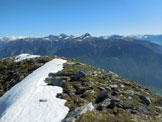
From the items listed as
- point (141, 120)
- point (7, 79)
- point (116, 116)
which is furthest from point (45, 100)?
point (7, 79)

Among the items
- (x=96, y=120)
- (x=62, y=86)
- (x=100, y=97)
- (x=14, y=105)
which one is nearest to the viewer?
(x=96, y=120)

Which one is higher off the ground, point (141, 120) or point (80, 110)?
point (80, 110)

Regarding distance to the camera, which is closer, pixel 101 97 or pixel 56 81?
pixel 101 97

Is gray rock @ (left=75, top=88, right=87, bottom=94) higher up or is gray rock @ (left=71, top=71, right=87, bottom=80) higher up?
gray rock @ (left=71, top=71, right=87, bottom=80)

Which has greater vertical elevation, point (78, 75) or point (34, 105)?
point (78, 75)

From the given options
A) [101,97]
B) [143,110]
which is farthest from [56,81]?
[143,110]

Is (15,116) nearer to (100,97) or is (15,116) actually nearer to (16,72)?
(100,97)

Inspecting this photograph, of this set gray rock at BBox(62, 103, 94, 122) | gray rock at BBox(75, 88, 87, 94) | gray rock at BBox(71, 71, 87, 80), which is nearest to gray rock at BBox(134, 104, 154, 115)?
gray rock at BBox(62, 103, 94, 122)

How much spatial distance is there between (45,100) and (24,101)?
263 centimetres

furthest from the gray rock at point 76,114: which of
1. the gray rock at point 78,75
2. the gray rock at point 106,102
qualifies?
the gray rock at point 78,75

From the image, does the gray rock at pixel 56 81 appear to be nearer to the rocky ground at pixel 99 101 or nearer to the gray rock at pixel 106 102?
the rocky ground at pixel 99 101

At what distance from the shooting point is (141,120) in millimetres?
16016

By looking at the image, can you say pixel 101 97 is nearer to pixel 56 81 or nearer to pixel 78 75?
pixel 78 75

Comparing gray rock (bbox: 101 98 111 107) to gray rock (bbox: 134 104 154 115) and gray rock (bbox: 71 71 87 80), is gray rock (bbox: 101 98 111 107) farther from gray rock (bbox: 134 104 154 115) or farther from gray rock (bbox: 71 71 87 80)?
gray rock (bbox: 71 71 87 80)
